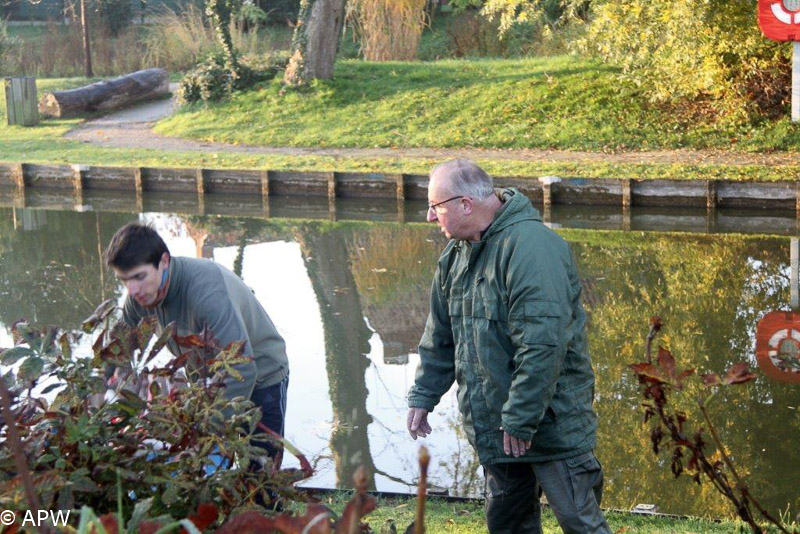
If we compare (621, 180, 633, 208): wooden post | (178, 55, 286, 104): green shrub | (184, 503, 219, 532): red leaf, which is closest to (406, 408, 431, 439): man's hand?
(184, 503, 219, 532): red leaf

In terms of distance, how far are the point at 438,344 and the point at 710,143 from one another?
53.4 feet

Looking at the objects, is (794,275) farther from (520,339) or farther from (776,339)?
(520,339)

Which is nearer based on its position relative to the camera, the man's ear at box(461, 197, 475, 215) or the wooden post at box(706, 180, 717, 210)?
the man's ear at box(461, 197, 475, 215)

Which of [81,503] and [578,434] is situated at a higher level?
[81,503]

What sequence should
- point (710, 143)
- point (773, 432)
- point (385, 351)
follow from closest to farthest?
point (773, 432) → point (385, 351) → point (710, 143)

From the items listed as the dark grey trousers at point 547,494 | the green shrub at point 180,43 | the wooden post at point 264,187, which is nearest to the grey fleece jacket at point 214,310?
the dark grey trousers at point 547,494

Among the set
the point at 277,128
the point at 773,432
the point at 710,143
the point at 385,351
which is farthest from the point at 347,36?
the point at 773,432

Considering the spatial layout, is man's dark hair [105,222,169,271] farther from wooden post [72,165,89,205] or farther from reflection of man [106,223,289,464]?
wooden post [72,165,89,205]

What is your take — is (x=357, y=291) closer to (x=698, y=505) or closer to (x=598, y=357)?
(x=598, y=357)

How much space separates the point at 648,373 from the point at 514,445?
1300 mm

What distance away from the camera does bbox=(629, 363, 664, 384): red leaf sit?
2.73 metres

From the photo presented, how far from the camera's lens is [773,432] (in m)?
7.59

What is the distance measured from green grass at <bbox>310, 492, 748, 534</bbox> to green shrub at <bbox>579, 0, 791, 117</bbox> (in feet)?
46.1

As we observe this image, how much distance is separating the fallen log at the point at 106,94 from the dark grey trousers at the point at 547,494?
78.4ft
